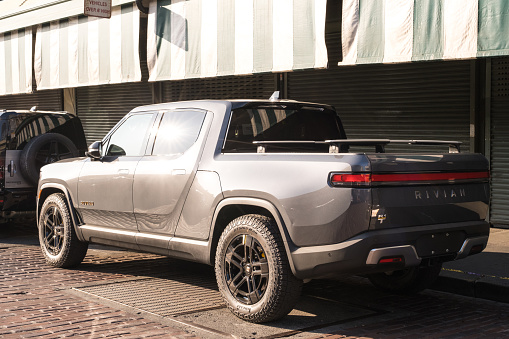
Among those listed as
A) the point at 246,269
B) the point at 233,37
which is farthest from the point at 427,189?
the point at 233,37

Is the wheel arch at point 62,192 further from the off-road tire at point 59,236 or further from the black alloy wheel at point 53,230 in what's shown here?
the black alloy wheel at point 53,230

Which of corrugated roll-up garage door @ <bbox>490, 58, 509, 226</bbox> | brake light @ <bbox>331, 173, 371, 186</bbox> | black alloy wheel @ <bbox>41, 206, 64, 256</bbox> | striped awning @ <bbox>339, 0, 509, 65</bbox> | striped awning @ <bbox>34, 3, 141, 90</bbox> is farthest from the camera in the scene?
striped awning @ <bbox>34, 3, 141, 90</bbox>

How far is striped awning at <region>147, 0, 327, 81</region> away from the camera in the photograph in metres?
11.3

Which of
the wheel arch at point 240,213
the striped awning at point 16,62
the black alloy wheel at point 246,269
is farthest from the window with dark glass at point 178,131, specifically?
the striped awning at point 16,62

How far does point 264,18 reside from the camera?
12.0m

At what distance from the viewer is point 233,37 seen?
41.4ft

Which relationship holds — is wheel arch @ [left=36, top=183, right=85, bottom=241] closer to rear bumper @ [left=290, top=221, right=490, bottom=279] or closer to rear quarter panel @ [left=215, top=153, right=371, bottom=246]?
rear quarter panel @ [left=215, top=153, right=371, bottom=246]

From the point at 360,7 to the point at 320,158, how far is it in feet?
19.0

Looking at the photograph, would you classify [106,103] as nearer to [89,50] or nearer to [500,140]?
[89,50]

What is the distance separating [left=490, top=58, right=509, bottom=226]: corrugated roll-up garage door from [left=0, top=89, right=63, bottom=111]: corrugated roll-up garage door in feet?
45.5

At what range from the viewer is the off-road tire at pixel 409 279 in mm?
6535

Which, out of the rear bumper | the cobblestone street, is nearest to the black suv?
the cobblestone street

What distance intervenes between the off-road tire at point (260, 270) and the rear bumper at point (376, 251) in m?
0.15

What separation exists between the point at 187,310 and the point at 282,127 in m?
1.88
